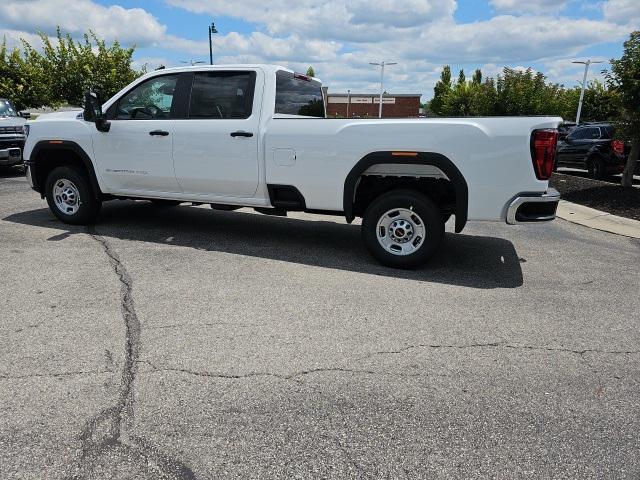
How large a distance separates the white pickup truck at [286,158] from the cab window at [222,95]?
14 millimetres

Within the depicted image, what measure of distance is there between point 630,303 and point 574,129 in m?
13.0

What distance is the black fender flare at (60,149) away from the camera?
6.68m

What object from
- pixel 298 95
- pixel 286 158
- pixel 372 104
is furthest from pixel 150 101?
pixel 372 104

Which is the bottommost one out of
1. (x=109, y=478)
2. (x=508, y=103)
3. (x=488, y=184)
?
(x=109, y=478)

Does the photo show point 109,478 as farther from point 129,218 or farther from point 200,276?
point 129,218

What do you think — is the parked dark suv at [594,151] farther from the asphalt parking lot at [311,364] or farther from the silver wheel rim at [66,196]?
the silver wheel rim at [66,196]

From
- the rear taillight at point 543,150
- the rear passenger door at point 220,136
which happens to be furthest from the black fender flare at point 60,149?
the rear taillight at point 543,150

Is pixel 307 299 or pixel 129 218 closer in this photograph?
pixel 307 299

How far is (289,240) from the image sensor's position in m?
6.59

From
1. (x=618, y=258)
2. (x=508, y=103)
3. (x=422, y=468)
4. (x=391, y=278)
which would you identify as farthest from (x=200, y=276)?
(x=508, y=103)

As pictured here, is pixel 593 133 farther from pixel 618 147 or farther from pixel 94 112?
pixel 94 112

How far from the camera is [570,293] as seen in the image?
4.85m

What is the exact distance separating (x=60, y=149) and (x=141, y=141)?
1437 millimetres

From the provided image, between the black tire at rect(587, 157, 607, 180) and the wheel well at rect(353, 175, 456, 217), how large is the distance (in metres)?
10.8
